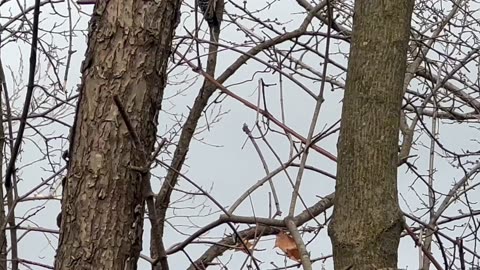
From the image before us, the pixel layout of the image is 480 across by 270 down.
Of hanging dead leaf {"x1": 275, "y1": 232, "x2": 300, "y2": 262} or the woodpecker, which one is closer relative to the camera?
hanging dead leaf {"x1": 275, "y1": 232, "x2": 300, "y2": 262}

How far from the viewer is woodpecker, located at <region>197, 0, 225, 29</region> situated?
3.76 m

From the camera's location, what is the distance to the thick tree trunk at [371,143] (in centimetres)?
153

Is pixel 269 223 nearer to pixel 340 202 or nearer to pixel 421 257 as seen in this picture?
pixel 340 202

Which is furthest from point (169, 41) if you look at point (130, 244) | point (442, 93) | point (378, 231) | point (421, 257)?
point (442, 93)

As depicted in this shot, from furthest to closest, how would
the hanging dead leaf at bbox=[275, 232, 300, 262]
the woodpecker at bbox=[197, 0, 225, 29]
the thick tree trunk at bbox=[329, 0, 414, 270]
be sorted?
the woodpecker at bbox=[197, 0, 225, 29] < the hanging dead leaf at bbox=[275, 232, 300, 262] < the thick tree trunk at bbox=[329, 0, 414, 270]

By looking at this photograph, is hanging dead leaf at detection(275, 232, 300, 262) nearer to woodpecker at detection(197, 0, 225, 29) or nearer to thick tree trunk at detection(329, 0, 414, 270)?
thick tree trunk at detection(329, 0, 414, 270)

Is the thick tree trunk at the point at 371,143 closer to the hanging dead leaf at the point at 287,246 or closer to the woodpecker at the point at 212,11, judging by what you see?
the hanging dead leaf at the point at 287,246

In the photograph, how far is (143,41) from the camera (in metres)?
1.51

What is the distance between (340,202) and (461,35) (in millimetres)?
3290

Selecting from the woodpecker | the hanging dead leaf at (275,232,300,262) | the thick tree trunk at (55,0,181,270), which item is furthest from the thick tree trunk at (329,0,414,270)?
the woodpecker

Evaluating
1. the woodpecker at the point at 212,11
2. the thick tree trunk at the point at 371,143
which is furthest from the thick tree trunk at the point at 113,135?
the woodpecker at the point at 212,11

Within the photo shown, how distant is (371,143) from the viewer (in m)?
1.57

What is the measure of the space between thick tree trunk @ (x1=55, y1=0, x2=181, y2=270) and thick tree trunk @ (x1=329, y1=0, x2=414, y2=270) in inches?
17.0

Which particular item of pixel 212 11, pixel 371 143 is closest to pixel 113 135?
pixel 371 143
